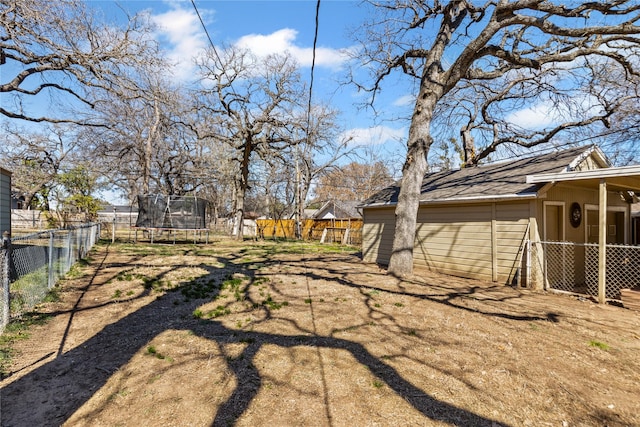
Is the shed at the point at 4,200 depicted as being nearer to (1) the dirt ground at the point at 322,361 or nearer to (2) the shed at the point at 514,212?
(1) the dirt ground at the point at 322,361

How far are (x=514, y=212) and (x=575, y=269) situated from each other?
2.49 meters

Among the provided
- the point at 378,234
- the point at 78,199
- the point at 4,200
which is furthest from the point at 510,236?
the point at 78,199

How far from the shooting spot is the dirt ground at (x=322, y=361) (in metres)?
2.53

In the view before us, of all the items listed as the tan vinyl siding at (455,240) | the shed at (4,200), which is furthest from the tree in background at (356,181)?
the shed at (4,200)

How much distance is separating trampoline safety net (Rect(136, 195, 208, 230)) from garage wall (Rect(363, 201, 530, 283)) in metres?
10.6

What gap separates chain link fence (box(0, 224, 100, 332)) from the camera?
397 cm

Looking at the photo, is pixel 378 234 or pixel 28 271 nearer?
pixel 28 271

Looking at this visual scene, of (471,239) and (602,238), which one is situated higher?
(602,238)

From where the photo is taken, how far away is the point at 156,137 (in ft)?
72.2

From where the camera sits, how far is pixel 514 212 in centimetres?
745

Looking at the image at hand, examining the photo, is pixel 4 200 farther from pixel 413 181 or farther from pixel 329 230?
pixel 329 230

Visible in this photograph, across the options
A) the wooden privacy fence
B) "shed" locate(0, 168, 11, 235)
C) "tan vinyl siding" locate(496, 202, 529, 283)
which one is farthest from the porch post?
the wooden privacy fence

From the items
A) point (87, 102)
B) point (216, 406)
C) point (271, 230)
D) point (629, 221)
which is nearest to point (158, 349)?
point (216, 406)

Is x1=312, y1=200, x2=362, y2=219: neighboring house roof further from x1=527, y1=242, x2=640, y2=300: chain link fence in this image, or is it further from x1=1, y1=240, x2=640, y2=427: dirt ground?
x1=1, y1=240, x2=640, y2=427: dirt ground
